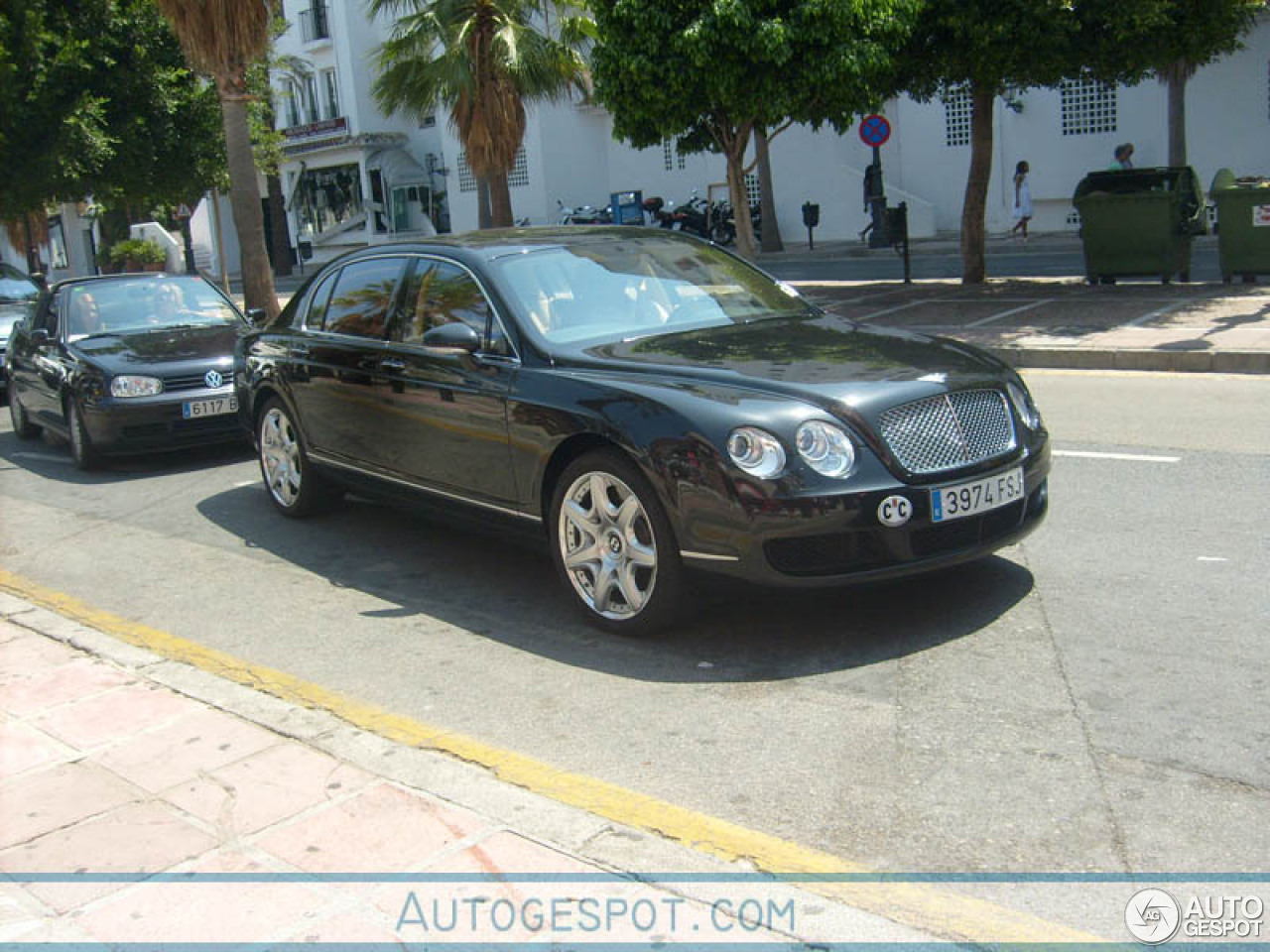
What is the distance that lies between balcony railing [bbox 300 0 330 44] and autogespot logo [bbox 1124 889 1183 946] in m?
49.4

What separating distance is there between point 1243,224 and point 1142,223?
1.30m

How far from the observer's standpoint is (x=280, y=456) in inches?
300

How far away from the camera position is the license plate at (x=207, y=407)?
31.6 ft

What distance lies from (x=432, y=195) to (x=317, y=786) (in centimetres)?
4508

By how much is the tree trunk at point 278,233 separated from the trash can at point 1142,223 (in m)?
33.3

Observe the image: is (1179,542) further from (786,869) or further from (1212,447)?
(786,869)

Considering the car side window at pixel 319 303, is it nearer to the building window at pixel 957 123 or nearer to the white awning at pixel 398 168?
the building window at pixel 957 123

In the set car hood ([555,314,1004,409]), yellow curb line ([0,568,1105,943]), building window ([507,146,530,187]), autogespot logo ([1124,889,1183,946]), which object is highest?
building window ([507,146,530,187])

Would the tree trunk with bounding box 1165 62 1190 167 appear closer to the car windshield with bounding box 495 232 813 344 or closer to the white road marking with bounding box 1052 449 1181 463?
the white road marking with bounding box 1052 449 1181 463

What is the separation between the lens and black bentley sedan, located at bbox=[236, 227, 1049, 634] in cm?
462

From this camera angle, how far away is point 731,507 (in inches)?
180

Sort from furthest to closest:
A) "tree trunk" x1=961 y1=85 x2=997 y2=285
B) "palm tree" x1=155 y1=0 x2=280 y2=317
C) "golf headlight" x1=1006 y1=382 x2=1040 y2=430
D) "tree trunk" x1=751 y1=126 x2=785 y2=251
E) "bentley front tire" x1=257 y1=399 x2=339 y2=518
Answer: "tree trunk" x1=751 y1=126 x2=785 y2=251 → "tree trunk" x1=961 y1=85 x2=997 y2=285 → "palm tree" x1=155 y1=0 x2=280 y2=317 → "bentley front tire" x1=257 y1=399 x2=339 y2=518 → "golf headlight" x1=1006 y1=382 x2=1040 y2=430

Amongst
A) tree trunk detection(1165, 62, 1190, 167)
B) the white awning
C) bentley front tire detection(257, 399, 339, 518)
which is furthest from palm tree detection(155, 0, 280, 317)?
the white awning

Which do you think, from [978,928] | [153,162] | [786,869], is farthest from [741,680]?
[153,162]
